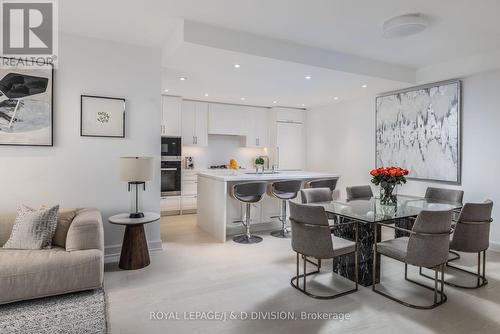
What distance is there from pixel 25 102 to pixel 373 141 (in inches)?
211

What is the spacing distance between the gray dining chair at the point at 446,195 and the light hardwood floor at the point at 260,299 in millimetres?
742

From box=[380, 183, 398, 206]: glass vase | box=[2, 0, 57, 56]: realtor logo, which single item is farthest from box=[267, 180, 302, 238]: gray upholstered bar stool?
box=[2, 0, 57, 56]: realtor logo

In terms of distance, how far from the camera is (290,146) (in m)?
7.50

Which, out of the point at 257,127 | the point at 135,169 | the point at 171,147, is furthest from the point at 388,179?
the point at 257,127

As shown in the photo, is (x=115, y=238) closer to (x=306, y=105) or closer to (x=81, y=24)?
(x=81, y=24)

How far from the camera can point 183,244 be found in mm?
4332

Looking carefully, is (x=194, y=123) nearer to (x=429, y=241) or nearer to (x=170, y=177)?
(x=170, y=177)

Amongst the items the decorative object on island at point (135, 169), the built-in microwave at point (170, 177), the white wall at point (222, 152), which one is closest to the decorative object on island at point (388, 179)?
the decorative object on island at point (135, 169)

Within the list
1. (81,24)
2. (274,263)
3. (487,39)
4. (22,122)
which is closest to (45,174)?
(22,122)

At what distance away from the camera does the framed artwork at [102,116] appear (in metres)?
3.60

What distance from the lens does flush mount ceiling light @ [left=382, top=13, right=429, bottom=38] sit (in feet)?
9.84

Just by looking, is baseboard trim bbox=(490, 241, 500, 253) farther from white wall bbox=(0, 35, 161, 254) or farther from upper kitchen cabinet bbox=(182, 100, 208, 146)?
upper kitchen cabinet bbox=(182, 100, 208, 146)

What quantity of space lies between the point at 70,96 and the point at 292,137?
200 inches

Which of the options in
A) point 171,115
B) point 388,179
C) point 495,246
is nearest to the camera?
point 388,179
